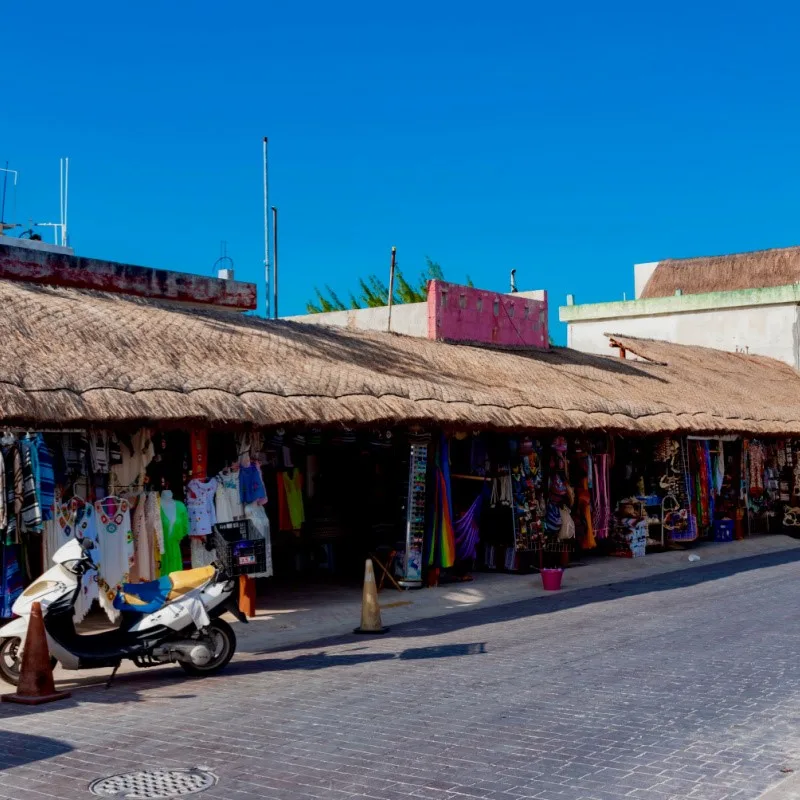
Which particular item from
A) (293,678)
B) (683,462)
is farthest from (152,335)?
(683,462)

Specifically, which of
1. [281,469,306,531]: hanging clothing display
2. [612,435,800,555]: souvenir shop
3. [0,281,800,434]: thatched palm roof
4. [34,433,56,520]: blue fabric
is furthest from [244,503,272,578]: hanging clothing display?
[612,435,800,555]: souvenir shop

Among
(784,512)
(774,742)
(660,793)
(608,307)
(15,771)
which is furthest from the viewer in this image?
(608,307)

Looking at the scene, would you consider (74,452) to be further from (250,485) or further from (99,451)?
(250,485)

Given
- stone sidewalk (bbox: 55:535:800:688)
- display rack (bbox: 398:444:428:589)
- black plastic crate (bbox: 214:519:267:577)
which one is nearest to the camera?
stone sidewalk (bbox: 55:535:800:688)

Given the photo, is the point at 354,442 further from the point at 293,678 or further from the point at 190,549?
the point at 293,678

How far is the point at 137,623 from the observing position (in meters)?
9.91

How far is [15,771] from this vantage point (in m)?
6.64

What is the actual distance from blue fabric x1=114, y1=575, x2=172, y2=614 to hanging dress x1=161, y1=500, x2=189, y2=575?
2235 millimetres

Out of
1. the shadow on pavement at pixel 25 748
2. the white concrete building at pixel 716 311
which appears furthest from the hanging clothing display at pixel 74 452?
the white concrete building at pixel 716 311

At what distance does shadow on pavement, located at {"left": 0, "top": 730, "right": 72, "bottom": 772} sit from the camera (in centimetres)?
691

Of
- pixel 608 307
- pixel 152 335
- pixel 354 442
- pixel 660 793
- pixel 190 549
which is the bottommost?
pixel 660 793

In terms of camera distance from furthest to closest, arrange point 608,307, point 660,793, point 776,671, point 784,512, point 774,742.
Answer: point 608,307 < point 784,512 < point 776,671 < point 774,742 < point 660,793

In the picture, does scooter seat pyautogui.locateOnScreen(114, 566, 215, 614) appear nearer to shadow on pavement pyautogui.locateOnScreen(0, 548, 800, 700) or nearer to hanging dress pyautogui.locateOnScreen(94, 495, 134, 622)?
shadow on pavement pyautogui.locateOnScreen(0, 548, 800, 700)

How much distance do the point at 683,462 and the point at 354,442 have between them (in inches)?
321
